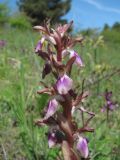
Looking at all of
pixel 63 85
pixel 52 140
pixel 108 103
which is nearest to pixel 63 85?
pixel 63 85

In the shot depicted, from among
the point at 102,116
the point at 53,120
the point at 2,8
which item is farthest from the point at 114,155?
the point at 2,8

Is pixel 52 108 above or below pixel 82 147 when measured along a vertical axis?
above

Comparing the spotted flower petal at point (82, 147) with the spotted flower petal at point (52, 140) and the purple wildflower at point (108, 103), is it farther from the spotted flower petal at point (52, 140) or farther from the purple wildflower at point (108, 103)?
Answer: the purple wildflower at point (108, 103)

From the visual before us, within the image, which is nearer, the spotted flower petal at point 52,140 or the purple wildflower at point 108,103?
the spotted flower petal at point 52,140

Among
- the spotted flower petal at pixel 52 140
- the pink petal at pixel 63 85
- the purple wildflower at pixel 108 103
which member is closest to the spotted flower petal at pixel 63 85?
the pink petal at pixel 63 85

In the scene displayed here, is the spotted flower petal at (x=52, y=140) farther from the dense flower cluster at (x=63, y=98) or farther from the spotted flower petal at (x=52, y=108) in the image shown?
the spotted flower petal at (x=52, y=108)

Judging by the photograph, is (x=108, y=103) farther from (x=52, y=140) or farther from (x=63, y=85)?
(x=63, y=85)

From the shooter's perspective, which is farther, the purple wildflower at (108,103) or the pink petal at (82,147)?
the purple wildflower at (108,103)

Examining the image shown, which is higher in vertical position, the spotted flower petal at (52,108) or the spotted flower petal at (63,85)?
the spotted flower petal at (63,85)

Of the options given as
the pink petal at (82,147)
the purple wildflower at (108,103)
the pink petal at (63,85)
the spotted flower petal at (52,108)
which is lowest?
the pink petal at (82,147)

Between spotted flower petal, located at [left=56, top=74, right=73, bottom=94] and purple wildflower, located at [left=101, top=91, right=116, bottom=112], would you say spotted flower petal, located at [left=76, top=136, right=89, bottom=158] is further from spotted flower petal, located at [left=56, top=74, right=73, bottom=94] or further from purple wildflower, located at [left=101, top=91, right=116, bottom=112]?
purple wildflower, located at [left=101, top=91, right=116, bottom=112]

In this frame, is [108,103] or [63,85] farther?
[108,103]

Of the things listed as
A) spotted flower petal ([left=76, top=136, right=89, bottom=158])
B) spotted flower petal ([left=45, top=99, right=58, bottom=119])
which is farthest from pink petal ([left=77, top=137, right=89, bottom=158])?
spotted flower petal ([left=45, top=99, right=58, bottom=119])
